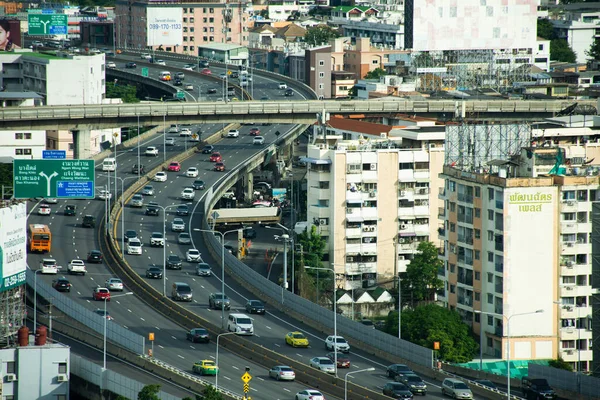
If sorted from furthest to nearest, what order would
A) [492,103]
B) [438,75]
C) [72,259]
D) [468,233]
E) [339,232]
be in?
[438,75] < [492,103] < [339,232] < [72,259] < [468,233]

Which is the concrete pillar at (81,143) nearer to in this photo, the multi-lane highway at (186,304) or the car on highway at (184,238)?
the multi-lane highway at (186,304)

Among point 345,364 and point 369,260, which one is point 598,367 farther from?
point 369,260

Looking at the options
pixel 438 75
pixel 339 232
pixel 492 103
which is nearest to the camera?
pixel 339 232

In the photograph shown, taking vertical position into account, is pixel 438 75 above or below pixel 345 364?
above

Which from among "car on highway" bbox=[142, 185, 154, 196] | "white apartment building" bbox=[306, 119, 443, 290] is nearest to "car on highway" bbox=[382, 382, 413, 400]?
"white apartment building" bbox=[306, 119, 443, 290]

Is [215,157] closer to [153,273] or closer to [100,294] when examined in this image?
[153,273]

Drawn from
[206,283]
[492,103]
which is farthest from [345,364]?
[492,103]

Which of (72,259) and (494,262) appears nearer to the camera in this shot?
(494,262)
